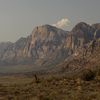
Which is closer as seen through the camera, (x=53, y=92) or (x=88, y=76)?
(x=53, y=92)

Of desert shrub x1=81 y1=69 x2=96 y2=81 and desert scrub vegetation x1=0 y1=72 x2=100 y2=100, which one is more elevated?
desert shrub x1=81 y1=69 x2=96 y2=81

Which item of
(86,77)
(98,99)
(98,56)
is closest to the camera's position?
(98,99)

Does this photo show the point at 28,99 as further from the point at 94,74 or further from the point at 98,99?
the point at 94,74

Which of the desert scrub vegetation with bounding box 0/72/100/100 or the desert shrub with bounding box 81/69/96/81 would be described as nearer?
the desert scrub vegetation with bounding box 0/72/100/100

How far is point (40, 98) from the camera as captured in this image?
92.9ft

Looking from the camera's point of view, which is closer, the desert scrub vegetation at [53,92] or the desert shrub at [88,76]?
the desert scrub vegetation at [53,92]

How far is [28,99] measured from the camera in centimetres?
2878

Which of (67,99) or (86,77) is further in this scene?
(86,77)

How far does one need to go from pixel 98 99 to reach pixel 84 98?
2336 mm

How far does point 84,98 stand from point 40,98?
3862 mm

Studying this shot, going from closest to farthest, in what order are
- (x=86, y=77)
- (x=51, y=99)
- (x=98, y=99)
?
(x=98, y=99) → (x=51, y=99) → (x=86, y=77)

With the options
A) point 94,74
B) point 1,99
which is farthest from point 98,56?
point 1,99

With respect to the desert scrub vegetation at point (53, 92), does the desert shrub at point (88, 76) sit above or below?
above

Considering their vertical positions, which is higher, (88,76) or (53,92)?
(88,76)
